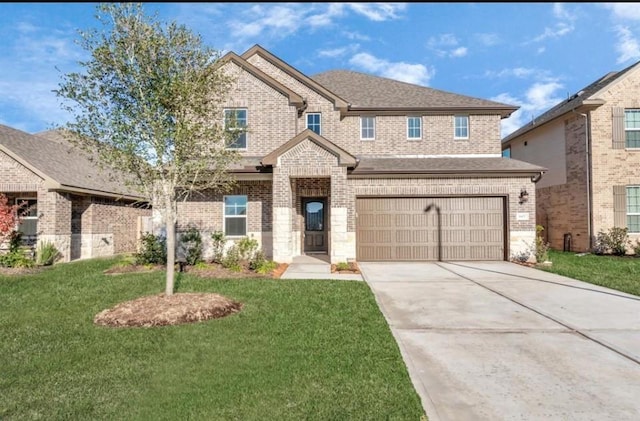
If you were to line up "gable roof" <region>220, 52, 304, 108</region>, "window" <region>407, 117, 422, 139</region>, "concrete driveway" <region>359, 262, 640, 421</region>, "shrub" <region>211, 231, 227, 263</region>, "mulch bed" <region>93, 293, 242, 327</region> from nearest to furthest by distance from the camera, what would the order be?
"concrete driveway" <region>359, 262, 640, 421</region>
"mulch bed" <region>93, 293, 242, 327</region>
"shrub" <region>211, 231, 227, 263</region>
"gable roof" <region>220, 52, 304, 108</region>
"window" <region>407, 117, 422, 139</region>

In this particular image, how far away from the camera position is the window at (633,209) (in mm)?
15906

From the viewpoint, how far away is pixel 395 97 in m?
17.1

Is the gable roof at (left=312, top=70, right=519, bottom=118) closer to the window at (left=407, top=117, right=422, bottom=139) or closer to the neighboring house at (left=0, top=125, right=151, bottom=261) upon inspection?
the window at (left=407, top=117, right=422, bottom=139)

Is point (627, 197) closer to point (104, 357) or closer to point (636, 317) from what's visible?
point (636, 317)

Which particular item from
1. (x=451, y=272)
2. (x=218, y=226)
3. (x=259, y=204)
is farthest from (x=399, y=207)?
(x=218, y=226)

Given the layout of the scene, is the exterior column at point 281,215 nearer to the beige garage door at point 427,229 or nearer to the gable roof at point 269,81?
the beige garage door at point 427,229

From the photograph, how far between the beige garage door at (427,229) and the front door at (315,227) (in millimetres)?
2449

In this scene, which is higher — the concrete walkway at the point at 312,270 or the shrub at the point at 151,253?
the shrub at the point at 151,253

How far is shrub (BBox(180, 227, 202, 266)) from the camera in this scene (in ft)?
40.2

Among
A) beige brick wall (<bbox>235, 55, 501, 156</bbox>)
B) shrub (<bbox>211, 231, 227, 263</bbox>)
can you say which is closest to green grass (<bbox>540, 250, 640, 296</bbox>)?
beige brick wall (<bbox>235, 55, 501, 156</bbox>)

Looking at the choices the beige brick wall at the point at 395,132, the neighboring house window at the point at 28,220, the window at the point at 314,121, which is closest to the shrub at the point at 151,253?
the neighboring house window at the point at 28,220

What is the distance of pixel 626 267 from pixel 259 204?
12805 mm

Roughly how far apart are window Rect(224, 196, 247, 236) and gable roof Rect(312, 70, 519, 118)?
6.29 metres

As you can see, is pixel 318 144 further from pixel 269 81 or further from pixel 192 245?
pixel 192 245
